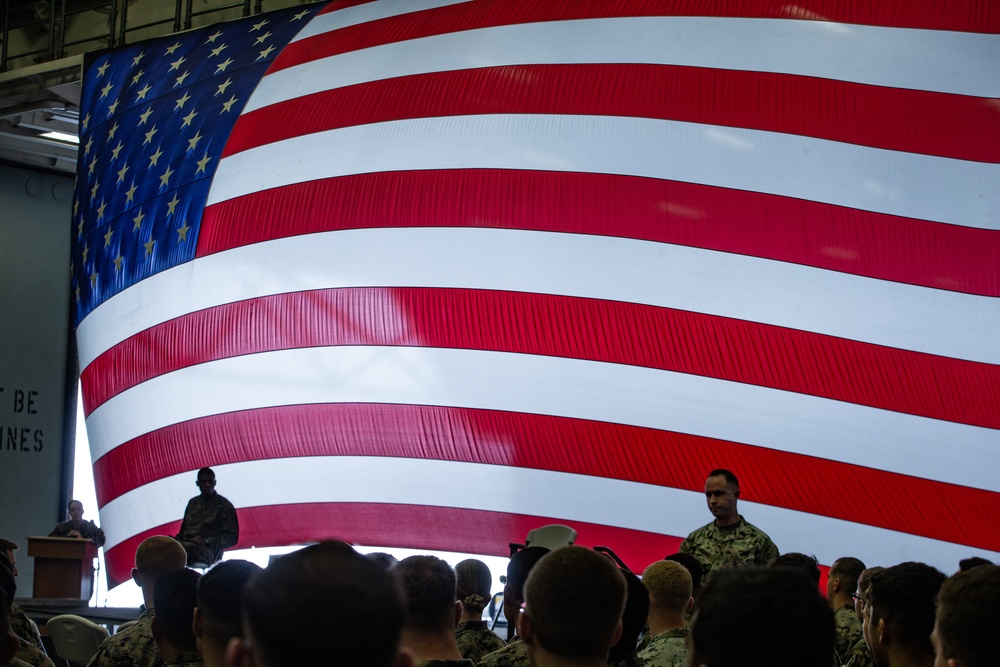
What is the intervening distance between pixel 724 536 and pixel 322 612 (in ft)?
13.2

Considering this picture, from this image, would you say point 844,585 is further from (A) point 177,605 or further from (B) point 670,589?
(A) point 177,605

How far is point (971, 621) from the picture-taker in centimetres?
130

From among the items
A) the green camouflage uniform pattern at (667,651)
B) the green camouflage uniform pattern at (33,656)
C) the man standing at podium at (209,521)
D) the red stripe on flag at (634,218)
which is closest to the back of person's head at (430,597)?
the green camouflage uniform pattern at (667,651)

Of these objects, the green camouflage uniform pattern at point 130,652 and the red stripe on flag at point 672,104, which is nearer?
the green camouflage uniform pattern at point 130,652

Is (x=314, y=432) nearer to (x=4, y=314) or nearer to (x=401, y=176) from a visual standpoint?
(x=401, y=176)

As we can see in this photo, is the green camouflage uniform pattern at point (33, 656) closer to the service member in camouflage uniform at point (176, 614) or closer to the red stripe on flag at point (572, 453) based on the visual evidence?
the service member in camouflage uniform at point (176, 614)

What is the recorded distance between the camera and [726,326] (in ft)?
19.4

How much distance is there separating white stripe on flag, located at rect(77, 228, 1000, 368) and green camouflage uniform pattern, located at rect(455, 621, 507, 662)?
324cm

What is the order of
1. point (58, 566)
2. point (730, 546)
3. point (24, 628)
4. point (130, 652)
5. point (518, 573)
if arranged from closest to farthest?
point (130, 652), point (518, 573), point (24, 628), point (730, 546), point (58, 566)

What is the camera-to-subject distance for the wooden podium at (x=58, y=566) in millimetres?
8047

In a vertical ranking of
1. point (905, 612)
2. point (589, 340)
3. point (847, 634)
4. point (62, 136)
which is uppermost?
point (62, 136)

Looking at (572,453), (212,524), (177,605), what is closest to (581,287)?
(572,453)

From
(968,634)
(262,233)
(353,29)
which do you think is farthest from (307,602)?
(353,29)

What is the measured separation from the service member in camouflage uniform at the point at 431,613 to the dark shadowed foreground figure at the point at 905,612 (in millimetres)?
797
